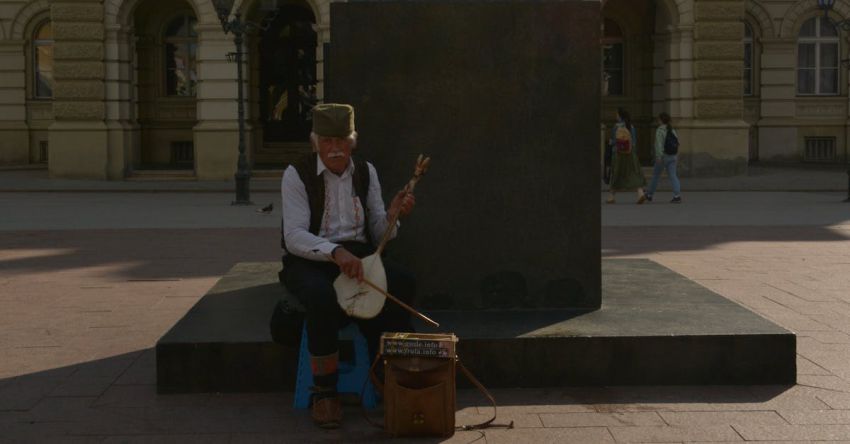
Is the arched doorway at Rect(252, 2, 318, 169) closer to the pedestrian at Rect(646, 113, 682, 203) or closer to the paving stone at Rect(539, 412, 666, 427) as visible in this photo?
the pedestrian at Rect(646, 113, 682, 203)

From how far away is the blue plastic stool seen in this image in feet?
19.0

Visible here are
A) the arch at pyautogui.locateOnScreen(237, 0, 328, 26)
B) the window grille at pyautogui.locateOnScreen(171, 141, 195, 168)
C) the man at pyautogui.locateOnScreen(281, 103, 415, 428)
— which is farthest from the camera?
the window grille at pyautogui.locateOnScreen(171, 141, 195, 168)

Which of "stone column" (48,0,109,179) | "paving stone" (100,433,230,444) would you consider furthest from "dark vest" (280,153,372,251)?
"stone column" (48,0,109,179)

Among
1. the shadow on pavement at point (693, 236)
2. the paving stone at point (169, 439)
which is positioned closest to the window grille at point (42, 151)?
the shadow on pavement at point (693, 236)

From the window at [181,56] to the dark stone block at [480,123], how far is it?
82.0 ft

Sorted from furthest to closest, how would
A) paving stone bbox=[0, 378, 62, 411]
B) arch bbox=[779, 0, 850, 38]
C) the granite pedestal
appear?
arch bbox=[779, 0, 850, 38] → the granite pedestal → paving stone bbox=[0, 378, 62, 411]

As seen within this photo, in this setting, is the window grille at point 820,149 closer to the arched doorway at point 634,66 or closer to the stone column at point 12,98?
the arched doorway at point 634,66

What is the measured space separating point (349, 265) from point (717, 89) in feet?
76.3

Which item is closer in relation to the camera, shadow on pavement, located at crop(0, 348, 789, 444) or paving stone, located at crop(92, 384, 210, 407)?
shadow on pavement, located at crop(0, 348, 789, 444)

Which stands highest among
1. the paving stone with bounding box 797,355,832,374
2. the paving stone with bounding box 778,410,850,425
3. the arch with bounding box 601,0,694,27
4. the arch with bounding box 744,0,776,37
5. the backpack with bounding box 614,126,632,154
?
the arch with bounding box 744,0,776,37

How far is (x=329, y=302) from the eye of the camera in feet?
18.4

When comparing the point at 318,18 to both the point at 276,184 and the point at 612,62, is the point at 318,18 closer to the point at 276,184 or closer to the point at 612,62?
the point at 276,184

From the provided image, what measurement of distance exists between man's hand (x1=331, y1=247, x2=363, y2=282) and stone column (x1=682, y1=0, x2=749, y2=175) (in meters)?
22.9

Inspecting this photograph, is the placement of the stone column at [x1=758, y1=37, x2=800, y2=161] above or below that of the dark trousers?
above
